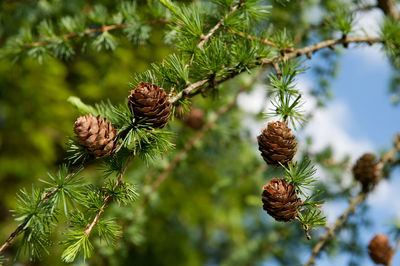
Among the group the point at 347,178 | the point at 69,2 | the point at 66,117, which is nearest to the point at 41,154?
the point at 66,117

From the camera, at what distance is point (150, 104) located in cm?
58

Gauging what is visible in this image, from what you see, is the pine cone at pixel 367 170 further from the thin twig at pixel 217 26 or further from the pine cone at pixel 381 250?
the thin twig at pixel 217 26

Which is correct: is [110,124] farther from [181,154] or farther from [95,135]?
[181,154]

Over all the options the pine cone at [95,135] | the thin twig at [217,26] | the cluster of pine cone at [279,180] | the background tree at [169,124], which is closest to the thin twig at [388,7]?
the background tree at [169,124]

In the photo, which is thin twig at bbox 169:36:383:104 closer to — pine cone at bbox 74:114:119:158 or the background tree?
the background tree

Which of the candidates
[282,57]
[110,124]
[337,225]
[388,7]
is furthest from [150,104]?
[388,7]

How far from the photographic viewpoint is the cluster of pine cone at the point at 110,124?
1.87ft

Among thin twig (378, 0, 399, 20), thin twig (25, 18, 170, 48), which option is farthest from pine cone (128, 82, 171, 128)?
thin twig (378, 0, 399, 20)

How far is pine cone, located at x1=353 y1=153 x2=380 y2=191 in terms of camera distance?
1095 millimetres

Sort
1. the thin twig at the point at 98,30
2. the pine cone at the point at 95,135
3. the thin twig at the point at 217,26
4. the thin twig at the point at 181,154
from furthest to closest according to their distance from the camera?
the thin twig at the point at 181,154, the thin twig at the point at 98,30, the thin twig at the point at 217,26, the pine cone at the point at 95,135

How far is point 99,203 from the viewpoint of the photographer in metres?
0.58

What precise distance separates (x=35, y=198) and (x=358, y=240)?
1250 millimetres

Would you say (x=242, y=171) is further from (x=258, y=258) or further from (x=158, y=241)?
(x=158, y=241)

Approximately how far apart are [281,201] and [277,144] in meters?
0.10
